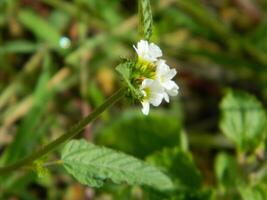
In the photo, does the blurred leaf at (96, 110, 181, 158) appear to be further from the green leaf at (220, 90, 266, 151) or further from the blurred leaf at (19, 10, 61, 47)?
the blurred leaf at (19, 10, 61, 47)

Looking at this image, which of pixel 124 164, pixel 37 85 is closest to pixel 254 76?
pixel 37 85

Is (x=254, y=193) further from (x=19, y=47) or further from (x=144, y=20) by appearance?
(x=19, y=47)

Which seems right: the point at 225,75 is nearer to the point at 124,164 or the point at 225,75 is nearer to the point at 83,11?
the point at 83,11

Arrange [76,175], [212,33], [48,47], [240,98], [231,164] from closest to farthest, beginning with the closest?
[76,175], [231,164], [240,98], [48,47], [212,33]

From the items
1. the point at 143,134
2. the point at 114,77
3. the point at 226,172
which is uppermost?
the point at 114,77

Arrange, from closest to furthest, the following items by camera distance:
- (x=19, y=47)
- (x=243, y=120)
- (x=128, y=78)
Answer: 1. (x=128, y=78)
2. (x=243, y=120)
3. (x=19, y=47)

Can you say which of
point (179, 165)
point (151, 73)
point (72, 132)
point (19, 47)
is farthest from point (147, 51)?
point (19, 47)
